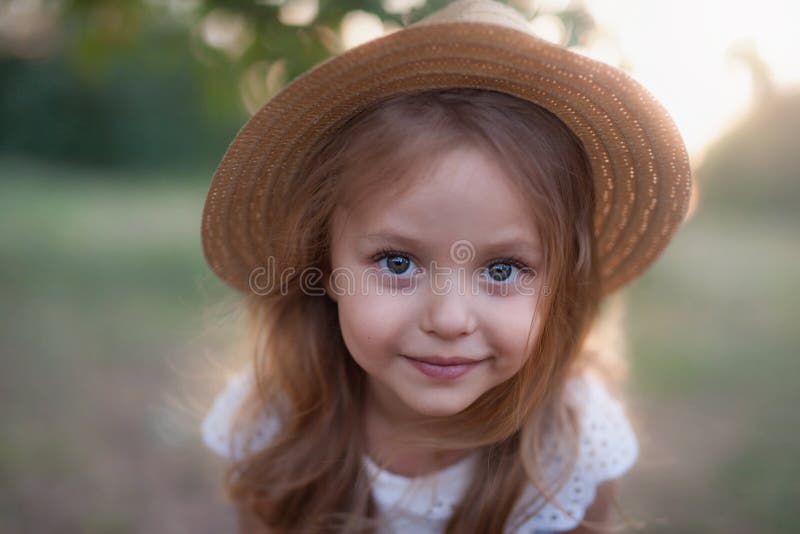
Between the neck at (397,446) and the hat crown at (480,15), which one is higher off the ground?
the hat crown at (480,15)

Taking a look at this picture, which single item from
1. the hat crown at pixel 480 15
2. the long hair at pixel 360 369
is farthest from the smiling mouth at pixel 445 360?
the hat crown at pixel 480 15

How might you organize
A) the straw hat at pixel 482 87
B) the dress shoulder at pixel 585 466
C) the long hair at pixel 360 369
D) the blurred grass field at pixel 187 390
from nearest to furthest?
Result: the straw hat at pixel 482 87 < the long hair at pixel 360 369 < the dress shoulder at pixel 585 466 < the blurred grass field at pixel 187 390

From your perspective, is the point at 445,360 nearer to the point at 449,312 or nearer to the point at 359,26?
the point at 449,312

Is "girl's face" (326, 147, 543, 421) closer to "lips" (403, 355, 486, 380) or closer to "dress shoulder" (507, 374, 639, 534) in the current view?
"lips" (403, 355, 486, 380)

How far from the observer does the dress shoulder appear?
1824 mm

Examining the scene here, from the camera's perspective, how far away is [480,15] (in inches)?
53.2

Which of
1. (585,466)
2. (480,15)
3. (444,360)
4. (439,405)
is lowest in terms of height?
(585,466)

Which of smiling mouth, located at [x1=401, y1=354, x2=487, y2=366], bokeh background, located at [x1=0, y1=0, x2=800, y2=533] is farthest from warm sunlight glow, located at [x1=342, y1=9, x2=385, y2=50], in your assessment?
smiling mouth, located at [x1=401, y1=354, x2=487, y2=366]

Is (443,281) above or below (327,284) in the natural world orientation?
above

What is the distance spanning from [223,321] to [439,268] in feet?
2.44

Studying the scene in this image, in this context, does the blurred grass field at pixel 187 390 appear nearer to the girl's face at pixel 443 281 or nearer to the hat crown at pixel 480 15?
the girl's face at pixel 443 281

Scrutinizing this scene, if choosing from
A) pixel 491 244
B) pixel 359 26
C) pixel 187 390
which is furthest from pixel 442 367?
pixel 187 390

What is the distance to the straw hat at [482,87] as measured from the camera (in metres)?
1.32

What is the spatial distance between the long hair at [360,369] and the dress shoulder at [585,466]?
0.04 meters
